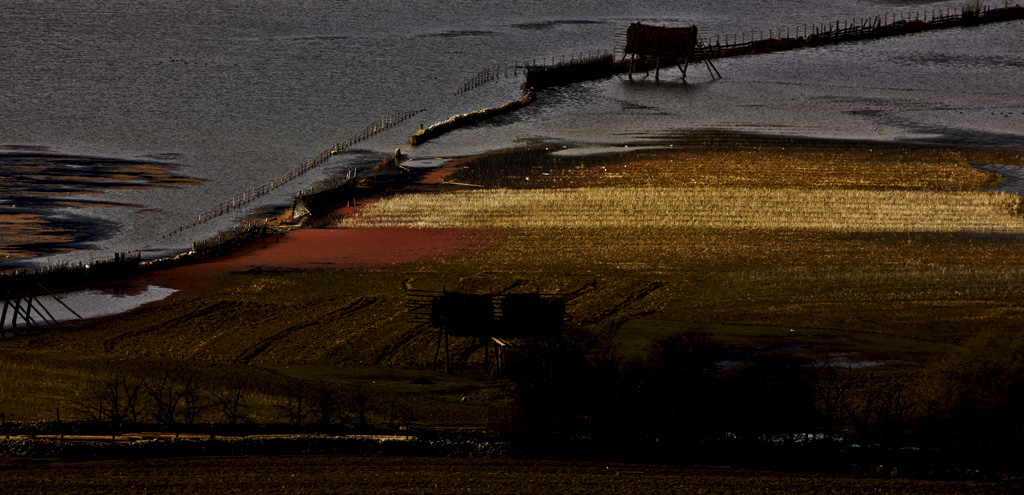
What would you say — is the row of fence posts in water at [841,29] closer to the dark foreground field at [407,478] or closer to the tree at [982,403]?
the tree at [982,403]

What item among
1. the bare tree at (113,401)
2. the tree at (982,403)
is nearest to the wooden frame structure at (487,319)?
the bare tree at (113,401)

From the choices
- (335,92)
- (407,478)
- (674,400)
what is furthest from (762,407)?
(335,92)

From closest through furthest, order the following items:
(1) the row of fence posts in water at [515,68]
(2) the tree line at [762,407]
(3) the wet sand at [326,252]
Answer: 1. (2) the tree line at [762,407]
2. (3) the wet sand at [326,252]
3. (1) the row of fence posts in water at [515,68]

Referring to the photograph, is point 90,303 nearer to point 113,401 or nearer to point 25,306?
point 25,306

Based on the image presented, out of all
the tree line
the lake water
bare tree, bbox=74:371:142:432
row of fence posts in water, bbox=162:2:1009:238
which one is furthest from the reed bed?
bare tree, bbox=74:371:142:432

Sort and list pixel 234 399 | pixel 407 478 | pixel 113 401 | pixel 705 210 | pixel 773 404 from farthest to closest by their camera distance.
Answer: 1. pixel 705 210
2. pixel 234 399
3. pixel 113 401
4. pixel 773 404
5. pixel 407 478

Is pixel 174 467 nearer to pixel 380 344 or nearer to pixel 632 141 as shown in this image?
pixel 380 344
